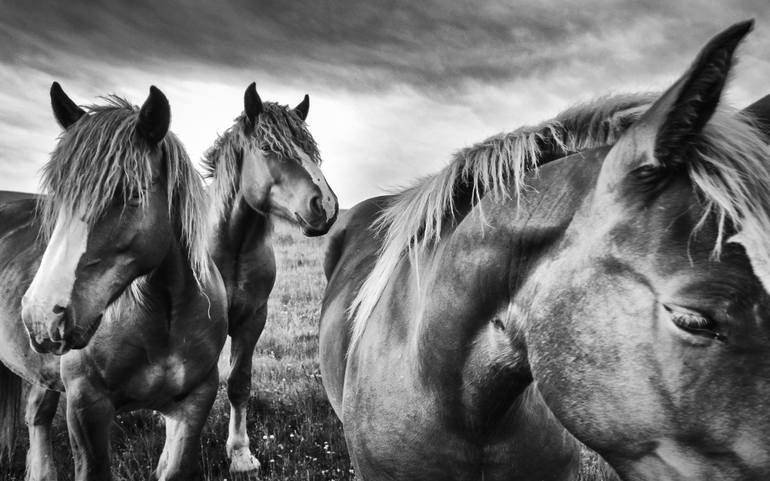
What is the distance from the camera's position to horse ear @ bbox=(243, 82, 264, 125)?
5066 millimetres

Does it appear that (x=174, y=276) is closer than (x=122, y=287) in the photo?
No

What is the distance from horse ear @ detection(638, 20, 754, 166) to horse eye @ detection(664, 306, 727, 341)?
0.37 meters

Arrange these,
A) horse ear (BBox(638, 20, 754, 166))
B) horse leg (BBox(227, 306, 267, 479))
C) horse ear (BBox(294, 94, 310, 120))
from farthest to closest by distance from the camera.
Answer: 1. horse ear (BBox(294, 94, 310, 120))
2. horse leg (BBox(227, 306, 267, 479))
3. horse ear (BBox(638, 20, 754, 166))

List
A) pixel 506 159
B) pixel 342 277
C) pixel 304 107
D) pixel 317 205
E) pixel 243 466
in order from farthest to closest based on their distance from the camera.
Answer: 1. pixel 304 107
2. pixel 317 205
3. pixel 243 466
4. pixel 342 277
5. pixel 506 159

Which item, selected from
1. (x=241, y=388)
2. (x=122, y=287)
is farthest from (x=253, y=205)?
(x=122, y=287)

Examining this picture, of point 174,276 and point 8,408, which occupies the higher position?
point 174,276

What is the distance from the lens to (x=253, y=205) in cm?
509

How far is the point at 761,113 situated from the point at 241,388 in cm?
470

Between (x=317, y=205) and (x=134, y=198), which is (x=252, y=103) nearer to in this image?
(x=317, y=205)

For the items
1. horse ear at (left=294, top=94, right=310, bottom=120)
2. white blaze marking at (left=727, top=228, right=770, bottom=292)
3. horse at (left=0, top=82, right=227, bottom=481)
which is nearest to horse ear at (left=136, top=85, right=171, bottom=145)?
horse at (left=0, top=82, right=227, bottom=481)

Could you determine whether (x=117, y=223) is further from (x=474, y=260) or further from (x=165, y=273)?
(x=474, y=260)

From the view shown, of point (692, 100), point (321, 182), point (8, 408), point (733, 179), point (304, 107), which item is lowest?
point (8, 408)

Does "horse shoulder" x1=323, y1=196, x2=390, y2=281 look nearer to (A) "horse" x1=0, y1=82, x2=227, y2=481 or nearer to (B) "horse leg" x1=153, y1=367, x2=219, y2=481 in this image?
(A) "horse" x1=0, y1=82, x2=227, y2=481

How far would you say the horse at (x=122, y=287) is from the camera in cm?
258
